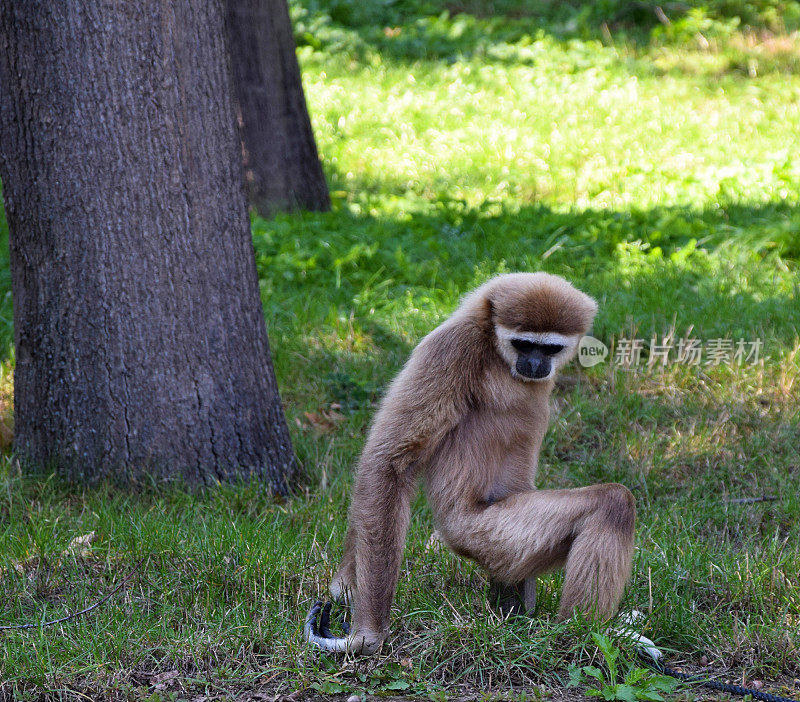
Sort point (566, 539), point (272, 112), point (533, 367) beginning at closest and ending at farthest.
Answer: point (566, 539)
point (533, 367)
point (272, 112)

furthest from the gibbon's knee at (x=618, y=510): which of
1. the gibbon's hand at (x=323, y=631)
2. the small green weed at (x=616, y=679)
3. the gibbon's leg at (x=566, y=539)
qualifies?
the gibbon's hand at (x=323, y=631)

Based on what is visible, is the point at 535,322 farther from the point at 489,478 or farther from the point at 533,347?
the point at 489,478

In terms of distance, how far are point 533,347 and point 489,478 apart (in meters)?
0.53

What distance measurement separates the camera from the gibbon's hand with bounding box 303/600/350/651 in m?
3.23

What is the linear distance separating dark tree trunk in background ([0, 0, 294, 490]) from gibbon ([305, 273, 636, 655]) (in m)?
1.43

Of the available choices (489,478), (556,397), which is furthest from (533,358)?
(556,397)

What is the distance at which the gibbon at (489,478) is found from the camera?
10.3 feet

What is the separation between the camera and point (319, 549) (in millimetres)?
3977

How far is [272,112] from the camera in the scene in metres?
8.12

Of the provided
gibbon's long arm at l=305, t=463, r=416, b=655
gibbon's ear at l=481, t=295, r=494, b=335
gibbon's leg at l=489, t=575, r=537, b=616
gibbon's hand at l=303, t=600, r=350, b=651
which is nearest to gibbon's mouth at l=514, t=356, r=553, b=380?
gibbon's ear at l=481, t=295, r=494, b=335

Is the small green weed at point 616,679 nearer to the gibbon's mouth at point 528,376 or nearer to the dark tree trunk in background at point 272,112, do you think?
the gibbon's mouth at point 528,376

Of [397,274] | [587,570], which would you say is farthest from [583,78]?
[587,570]

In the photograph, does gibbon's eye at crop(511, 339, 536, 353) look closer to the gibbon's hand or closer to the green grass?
the green grass

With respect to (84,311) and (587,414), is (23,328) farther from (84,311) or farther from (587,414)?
(587,414)
